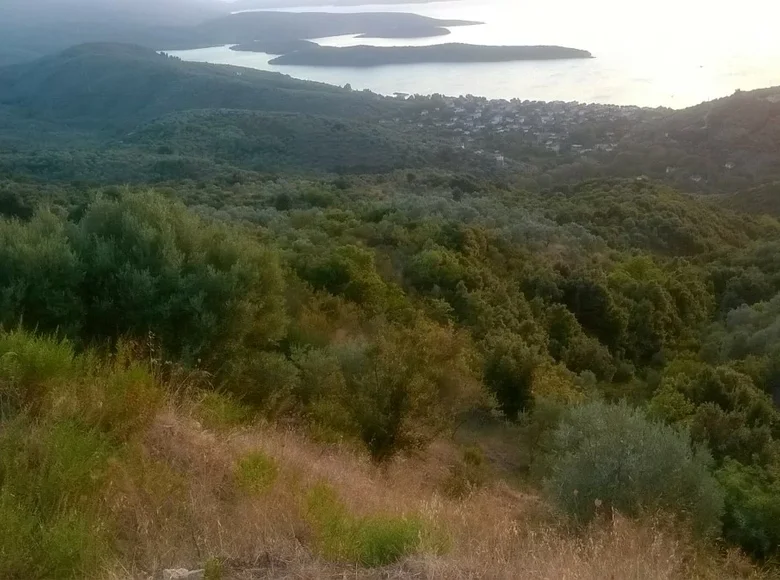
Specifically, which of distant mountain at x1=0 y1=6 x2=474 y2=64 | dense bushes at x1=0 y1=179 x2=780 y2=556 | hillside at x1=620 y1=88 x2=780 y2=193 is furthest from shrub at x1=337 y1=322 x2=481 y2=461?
distant mountain at x1=0 y1=6 x2=474 y2=64

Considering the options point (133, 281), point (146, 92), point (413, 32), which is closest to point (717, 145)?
point (133, 281)

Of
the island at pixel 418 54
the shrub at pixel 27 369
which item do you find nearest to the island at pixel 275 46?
the island at pixel 418 54

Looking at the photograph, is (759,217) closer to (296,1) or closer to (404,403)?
(404,403)

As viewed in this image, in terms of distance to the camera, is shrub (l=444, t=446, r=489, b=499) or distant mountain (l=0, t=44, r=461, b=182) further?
distant mountain (l=0, t=44, r=461, b=182)

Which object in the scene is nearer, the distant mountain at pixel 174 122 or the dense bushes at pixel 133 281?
the dense bushes at pixel 133 281

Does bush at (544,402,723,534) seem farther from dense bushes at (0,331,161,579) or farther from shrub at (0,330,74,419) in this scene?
shrub at (0,330,74,419)

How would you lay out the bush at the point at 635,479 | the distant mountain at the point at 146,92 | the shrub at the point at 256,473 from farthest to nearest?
the distant mountain at the point at 146,92, the bush at the point at 635,479, the shrub at the point at 256,473

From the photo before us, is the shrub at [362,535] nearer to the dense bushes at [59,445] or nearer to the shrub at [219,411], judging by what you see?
the dense bushes at [59,445]
